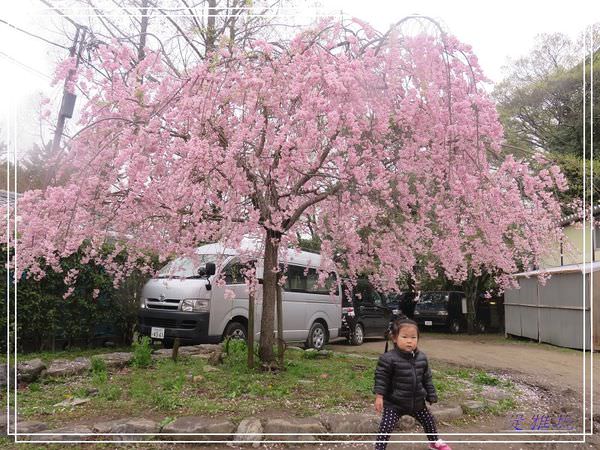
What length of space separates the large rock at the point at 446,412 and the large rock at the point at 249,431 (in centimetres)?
165

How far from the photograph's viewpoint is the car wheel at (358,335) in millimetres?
13016

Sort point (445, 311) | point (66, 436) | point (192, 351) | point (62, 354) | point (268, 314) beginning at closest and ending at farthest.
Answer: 1. point (66, 436)
2. point (268, 314)
3. point (192, 351)
4. point (62, 354)
5. point (445, 311)

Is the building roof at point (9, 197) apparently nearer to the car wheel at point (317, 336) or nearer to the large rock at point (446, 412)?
the large rock at point (446, 412)

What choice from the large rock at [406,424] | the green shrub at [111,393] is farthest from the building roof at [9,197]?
the large rock at [406,424]

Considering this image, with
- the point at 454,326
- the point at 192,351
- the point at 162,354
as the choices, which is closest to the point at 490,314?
the point at 454,326

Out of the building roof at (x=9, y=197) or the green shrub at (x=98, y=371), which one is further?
the green shrub at (x=98, y=371)

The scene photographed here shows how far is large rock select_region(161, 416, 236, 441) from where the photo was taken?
4.04 m

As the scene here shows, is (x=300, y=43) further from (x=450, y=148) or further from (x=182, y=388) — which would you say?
(x=182, y=388)

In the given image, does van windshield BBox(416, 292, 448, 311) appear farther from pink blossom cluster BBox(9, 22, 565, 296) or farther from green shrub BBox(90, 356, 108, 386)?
green shrub BBox(90, 356, 108, 386)

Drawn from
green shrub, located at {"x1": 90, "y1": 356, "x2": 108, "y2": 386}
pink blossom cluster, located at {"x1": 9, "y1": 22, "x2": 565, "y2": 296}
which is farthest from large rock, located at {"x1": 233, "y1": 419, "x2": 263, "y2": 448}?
green shrub, located at {"x1": 90, "y1": 356, "x2": 108, "y2": 386}

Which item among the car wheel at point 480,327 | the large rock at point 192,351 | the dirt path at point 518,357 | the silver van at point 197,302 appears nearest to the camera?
the large rock at point 192,351

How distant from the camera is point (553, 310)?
44.0ft

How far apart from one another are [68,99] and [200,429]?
3.96m

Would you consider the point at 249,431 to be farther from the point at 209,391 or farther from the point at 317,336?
the point at 317,336
